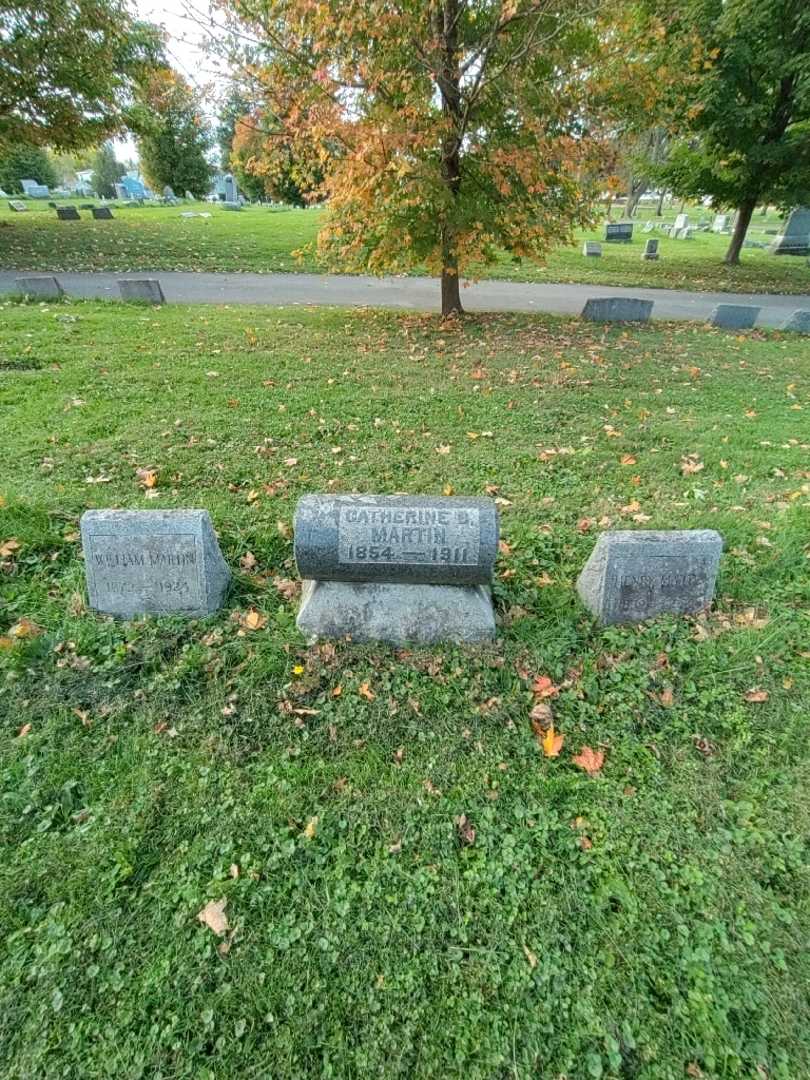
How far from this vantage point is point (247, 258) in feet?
53.6

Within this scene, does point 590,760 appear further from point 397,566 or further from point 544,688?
point 397,566

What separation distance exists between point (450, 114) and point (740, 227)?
14757mm

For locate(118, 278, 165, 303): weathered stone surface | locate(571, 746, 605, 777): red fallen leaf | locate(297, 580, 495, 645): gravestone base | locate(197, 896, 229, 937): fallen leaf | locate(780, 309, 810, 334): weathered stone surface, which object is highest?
locate(118, 278, 165, 303): weathered stone surface

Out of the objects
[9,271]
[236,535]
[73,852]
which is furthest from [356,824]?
[9,271]

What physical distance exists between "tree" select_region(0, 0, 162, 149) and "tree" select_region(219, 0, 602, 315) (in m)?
11.0

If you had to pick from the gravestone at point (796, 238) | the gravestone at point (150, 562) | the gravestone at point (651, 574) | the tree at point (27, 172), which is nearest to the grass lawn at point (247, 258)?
the gravestone at point (796, 238)

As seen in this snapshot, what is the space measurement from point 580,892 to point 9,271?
1684 cm

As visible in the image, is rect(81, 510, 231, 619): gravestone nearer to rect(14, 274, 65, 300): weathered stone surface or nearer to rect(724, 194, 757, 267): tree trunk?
rect(14, 274, 65, 300): weathered stone surface

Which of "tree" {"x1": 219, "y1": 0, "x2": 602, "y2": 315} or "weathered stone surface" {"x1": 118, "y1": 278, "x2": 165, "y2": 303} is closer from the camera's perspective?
"tree" {"x1": 219, "y1": 0, "x2": 602, "y2": 315}

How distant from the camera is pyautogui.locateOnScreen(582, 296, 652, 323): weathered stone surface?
35.2ft

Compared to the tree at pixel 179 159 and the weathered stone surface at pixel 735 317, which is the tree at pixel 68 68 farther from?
the tree at pixel 179 159

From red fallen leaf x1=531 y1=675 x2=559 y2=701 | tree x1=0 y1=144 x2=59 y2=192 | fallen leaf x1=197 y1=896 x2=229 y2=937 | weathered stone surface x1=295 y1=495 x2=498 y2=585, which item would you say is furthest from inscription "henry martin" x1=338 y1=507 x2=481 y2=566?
tree x1=0 y1=144 x2=59 y2=192

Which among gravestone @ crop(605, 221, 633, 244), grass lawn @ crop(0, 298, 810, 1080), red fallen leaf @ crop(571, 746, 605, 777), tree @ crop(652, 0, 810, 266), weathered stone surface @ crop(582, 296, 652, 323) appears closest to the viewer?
grass lawn @ crop(0, 298, 810, 1080)

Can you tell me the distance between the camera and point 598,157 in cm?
791
